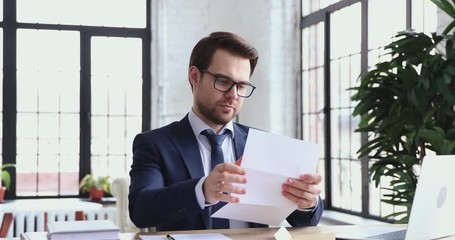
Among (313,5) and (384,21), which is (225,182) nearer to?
(384,21)

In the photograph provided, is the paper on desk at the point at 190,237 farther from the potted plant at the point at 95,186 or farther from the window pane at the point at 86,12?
the window pane at the point at 86,12

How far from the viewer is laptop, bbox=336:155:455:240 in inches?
65.9

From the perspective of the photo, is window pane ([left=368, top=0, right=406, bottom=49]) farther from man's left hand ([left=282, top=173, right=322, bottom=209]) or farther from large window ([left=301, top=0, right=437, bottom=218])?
man's left hand ([left=282, top=173, right=322, bottom=209])

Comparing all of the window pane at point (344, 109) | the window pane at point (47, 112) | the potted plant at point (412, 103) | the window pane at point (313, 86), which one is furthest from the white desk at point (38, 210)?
the potted plant at point (412, 103)

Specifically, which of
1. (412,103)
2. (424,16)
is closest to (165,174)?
(412,103)

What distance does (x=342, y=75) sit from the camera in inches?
218

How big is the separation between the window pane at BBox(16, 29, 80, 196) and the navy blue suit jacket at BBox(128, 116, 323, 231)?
15.3ft

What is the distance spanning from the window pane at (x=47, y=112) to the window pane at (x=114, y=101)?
0.21 m

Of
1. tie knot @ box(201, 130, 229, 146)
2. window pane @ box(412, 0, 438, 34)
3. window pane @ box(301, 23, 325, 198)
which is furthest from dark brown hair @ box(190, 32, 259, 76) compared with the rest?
window pane @ box(301, 23, 325, 198)

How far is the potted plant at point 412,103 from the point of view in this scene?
3.02 meters

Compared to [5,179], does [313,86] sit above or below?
above

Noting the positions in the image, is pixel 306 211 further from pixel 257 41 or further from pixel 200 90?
pixel 257 41

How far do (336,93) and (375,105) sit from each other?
2.30 metres

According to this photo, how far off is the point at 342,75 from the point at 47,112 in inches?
126
